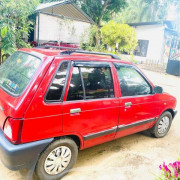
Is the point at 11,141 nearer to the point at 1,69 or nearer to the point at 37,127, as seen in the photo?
the point at 37,127

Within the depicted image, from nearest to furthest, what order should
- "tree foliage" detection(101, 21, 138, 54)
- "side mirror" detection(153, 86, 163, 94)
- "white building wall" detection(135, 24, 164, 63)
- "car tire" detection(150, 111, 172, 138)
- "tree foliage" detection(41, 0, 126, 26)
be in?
1. "side mirror" detection(153, 86, 163, 94)
2. "car tire" detection(150, 111, 172, 138)
3. "tree foliage" detection(101, 21, 138, 54)
4. "white building wall" detection(135, 24, 164, 63)
5. "tree foliage" detection(41, 0, 126, 26)

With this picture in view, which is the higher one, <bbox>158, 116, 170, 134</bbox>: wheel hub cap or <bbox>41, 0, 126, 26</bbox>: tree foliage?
<bbox>41, 0, 126, 26</bbox>: tree foliage

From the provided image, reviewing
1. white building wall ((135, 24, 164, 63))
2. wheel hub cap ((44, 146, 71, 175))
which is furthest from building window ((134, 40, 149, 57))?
wheel hub cap ((44, 146, 71, 175))

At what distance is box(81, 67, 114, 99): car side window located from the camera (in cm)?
255

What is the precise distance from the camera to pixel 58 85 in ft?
7.34

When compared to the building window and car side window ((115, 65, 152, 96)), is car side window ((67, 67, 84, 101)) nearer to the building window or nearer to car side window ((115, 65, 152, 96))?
car side window ((115, 65, 152, 96))

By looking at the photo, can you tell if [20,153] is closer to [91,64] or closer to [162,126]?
[91,64]

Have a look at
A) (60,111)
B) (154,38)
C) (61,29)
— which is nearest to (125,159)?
(60,111)

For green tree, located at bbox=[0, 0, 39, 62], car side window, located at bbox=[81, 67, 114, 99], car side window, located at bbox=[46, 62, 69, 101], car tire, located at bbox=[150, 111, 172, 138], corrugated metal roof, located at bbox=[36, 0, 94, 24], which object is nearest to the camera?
car side window, located at bbox=[46, 62, 69, 101]

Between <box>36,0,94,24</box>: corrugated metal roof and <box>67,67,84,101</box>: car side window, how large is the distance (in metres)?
10.3

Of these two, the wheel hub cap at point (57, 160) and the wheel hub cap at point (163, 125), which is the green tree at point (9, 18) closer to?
the wheel hub cap at point (57, 160)

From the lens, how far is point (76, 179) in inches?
101

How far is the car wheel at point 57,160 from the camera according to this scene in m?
2.25

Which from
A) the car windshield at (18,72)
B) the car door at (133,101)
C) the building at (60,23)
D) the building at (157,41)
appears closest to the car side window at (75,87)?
the car windshield at (18,72)
